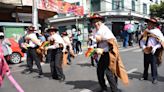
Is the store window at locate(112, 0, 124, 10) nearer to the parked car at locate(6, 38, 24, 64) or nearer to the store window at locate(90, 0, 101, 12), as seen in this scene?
the store window at locate(90, 0, 101, 12)

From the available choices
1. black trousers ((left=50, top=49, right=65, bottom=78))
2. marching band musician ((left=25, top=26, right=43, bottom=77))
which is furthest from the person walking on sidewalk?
marching band musician ((left=25, top=26, right=43, bottom=77))

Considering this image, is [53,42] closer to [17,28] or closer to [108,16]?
[17,28]

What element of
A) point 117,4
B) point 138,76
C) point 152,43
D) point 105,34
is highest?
point 117,4

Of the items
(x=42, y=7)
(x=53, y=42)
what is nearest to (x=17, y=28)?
(x=42, y=7)

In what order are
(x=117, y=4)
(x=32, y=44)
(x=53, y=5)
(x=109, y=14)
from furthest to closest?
(x=117, y=4) → (x=109, y=14) → (x=53, y=5) → (x=32, y=44)

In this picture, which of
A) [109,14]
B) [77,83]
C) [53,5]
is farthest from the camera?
[109,14]

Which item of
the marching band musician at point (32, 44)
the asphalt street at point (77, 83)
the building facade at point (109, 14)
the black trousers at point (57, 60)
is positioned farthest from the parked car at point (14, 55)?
the building facade at point (109, 14)

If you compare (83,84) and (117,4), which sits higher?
(117,4)

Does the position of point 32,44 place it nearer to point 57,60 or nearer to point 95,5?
point 57,60

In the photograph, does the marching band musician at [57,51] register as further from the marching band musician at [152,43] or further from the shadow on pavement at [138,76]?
the marching band musician at [152,43]

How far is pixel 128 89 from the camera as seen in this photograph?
827cm

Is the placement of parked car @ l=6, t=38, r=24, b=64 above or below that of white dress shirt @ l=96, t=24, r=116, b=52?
below

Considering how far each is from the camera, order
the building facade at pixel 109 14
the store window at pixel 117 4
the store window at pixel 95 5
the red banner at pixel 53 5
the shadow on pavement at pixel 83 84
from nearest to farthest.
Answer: the shadow on pavement at pixel 83 84 < the red banner at pixel 53 5 < the building facade at pixel 109 14 < the store window at pixel 117 4 < the store window at pixel 95 5

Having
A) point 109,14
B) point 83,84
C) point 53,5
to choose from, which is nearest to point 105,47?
point 83,84
